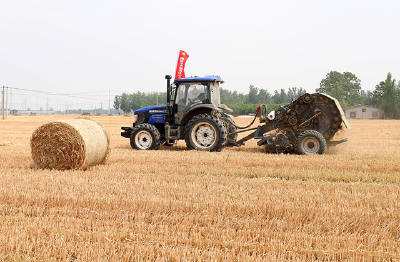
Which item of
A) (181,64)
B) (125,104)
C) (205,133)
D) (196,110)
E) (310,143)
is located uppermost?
(125,104)

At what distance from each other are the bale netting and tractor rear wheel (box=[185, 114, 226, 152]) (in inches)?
138

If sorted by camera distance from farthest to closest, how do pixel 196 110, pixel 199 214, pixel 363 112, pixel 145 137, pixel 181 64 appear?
pixel 363 112, pixel 181 64, pixel 145 137, pixel 196 110, pixel 199 214

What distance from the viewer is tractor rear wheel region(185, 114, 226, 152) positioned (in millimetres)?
10375

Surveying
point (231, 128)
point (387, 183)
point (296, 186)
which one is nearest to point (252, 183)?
point (296, 186)

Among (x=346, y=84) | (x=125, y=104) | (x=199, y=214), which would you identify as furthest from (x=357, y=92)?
(x=199, y=214)

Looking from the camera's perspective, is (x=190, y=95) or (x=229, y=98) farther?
(x=229, y=98)

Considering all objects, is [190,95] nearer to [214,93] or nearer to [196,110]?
[196,110]

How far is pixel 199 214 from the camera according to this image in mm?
4348

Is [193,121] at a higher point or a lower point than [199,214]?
higher

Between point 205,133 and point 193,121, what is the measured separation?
50 cm

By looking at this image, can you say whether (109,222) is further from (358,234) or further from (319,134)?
(319,134)

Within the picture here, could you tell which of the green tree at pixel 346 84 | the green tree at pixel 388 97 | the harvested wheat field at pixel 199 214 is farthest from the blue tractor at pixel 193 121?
the green tree at pixel 346 84

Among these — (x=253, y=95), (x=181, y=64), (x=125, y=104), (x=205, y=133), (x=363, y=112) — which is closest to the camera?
(x=205, y=133)

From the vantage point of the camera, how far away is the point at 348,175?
693 centimetres
